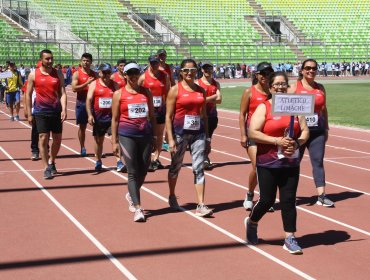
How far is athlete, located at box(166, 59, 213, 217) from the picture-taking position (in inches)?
338

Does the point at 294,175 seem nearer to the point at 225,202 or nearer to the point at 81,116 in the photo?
the point at 225,202

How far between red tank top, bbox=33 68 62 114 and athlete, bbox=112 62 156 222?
311 centimetres

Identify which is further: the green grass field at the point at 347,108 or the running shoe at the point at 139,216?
the green grass field at the point at 347,108

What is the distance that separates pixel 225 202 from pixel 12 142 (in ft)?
29.2

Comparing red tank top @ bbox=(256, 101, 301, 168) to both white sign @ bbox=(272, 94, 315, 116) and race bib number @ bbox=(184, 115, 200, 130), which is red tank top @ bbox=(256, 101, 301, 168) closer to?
white sign @ bbox=(272, 94, 315, 116)

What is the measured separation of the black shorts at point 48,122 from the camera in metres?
11.4

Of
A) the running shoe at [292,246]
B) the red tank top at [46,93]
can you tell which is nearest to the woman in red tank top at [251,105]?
the running shoe at [292,246]

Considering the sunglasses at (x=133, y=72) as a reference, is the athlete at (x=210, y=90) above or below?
below

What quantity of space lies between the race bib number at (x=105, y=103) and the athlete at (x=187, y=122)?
3.74m

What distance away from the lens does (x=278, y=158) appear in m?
6.68

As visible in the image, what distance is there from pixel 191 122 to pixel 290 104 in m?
2.52

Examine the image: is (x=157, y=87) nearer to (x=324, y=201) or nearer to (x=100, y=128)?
(x=100, y=128)

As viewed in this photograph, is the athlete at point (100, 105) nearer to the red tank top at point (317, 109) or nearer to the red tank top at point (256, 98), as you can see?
the red tank top at point (256, 98)

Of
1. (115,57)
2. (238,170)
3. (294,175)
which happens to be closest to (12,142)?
(238,170)
